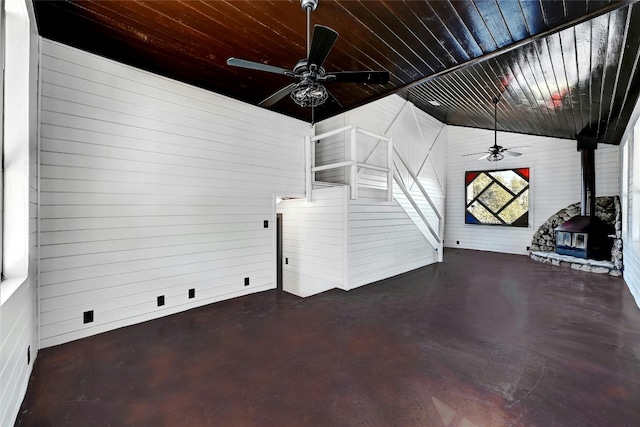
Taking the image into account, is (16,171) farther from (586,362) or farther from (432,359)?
(586,362)

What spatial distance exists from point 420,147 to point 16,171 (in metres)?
8.43

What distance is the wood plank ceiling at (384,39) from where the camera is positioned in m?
2.44

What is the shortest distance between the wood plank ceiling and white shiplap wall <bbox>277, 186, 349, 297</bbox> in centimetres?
189

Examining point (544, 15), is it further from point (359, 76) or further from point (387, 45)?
point (359, 76)

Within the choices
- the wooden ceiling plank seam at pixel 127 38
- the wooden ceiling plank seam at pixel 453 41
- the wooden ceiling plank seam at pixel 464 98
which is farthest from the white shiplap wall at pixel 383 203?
the wooden ceiling plank seam at pixel 127 38

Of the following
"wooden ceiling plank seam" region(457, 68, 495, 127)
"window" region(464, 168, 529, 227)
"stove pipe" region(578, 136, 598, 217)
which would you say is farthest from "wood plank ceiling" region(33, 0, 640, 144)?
"window" region(464, 168, 529, 227)

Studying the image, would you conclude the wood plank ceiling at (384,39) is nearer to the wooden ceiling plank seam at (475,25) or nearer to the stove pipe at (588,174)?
the wooden ceiling plank seam at (475,25)

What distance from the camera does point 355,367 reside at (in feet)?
8.15

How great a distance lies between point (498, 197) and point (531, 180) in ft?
3.17

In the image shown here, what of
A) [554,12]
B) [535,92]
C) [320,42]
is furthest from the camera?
[535,92]

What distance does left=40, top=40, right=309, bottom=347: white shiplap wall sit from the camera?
287cm

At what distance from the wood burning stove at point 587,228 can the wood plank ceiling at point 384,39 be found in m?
2.84

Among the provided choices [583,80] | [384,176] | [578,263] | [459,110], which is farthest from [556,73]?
[578,263]

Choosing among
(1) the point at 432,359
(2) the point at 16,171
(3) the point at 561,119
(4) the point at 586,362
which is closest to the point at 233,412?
(1) the point at 432,359
